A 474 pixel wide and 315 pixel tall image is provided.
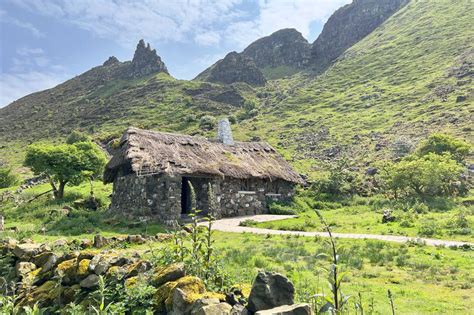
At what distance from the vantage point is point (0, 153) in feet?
240

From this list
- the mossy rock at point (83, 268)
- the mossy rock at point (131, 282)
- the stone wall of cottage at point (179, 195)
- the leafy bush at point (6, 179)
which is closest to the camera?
the mossy rock at point (131, 282)

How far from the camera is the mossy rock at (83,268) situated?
682cm

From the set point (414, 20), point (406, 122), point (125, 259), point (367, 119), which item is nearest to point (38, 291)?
point (125, 259)

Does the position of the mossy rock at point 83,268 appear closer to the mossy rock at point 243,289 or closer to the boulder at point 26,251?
the boulder at point 26,251

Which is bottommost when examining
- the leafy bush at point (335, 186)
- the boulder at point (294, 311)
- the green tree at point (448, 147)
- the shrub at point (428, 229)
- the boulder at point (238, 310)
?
the shrub at point (428, 229)

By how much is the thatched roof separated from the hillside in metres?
17.1

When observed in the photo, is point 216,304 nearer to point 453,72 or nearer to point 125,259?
point 125,259

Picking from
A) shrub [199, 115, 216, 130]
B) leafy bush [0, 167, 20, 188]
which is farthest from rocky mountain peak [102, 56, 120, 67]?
leafy bush [0, 167, 20, 188]

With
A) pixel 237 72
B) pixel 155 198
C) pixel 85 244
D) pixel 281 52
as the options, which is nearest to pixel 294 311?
pixel 85 244

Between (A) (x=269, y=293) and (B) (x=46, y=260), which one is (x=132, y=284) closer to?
(A) (x=269, y=293)

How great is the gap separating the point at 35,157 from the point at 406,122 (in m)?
44.8

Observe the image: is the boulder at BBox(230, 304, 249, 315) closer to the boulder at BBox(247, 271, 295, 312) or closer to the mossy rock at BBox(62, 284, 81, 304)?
the boulder at BBox(247, 271, 295, 312)

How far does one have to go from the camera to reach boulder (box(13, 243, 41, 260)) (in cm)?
897

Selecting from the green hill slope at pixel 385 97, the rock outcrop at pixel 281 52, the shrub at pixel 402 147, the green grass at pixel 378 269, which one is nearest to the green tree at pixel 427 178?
the shrub at pixel 402 147
